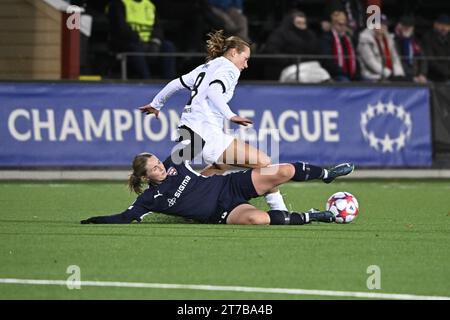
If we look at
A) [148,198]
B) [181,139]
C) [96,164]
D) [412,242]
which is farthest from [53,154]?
[412,242]

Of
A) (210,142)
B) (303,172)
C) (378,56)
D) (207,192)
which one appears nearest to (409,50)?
(378,56)

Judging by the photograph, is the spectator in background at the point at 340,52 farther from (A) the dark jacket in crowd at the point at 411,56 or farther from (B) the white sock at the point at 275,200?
(B) the white sock at the point at 275,200

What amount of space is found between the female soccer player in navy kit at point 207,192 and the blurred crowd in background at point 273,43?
30.2 feet

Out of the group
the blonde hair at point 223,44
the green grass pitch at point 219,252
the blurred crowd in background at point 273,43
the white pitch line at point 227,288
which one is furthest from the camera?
the blurred crowd in background at point 273,43

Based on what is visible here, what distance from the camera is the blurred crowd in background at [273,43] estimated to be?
22547 millimetres

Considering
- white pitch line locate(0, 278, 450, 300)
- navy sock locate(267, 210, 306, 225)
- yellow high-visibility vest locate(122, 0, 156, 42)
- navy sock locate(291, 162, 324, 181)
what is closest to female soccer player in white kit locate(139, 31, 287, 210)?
navy sock locate(267, 210, 306, 225)

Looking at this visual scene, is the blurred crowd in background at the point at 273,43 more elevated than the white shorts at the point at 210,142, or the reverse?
the blurred crowd in background at the point at 273,43

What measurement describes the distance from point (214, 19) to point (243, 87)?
3156 millimetres

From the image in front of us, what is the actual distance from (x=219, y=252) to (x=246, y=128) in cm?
1057

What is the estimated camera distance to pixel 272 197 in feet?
43.3

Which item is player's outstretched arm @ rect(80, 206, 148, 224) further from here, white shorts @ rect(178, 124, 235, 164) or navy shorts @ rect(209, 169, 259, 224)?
white shorts @ rect(178, 124, 235, 164)

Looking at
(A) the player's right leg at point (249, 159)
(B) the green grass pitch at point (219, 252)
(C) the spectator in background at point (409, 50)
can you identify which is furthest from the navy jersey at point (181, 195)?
(C) the spectator in background at point (409, 50)

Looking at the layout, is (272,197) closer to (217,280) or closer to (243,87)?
(217,280)

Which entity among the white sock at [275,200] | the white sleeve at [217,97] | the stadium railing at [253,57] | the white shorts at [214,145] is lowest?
the white sock at [275,200]
